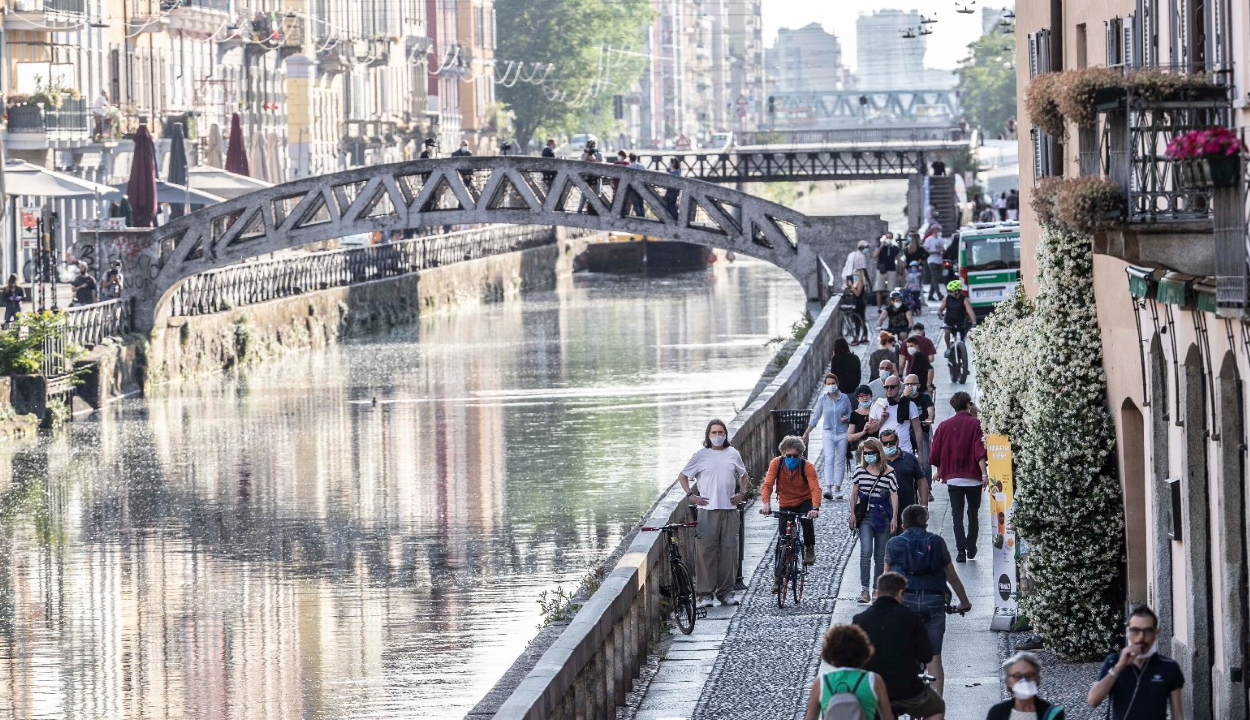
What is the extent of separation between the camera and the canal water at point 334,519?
23.0m

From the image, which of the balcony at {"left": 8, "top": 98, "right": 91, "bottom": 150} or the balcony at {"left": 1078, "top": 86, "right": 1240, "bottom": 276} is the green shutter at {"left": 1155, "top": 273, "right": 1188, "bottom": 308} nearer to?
the balcony at {"left": 1078, "top": 86, "right": 1240, "bottom": 276}

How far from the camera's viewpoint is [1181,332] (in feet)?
48.2

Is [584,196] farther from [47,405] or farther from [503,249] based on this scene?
[503,249]

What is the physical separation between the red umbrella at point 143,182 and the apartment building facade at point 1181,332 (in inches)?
1345

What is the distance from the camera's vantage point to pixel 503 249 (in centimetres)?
8069

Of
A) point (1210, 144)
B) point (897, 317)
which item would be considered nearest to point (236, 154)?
point (897, 317)

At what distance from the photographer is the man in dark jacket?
12727mm

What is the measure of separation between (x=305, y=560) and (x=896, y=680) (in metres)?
17.9

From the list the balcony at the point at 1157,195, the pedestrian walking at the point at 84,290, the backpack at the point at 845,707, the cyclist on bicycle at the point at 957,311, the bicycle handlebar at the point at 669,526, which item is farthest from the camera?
the pedestrian walking at the point at 84,290

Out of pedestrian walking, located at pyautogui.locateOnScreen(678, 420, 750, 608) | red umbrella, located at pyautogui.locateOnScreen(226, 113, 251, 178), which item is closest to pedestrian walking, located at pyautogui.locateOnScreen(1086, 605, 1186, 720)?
pedestrian walking, located at pyautogui.locateOnScreen(678, 420, 750, 608)

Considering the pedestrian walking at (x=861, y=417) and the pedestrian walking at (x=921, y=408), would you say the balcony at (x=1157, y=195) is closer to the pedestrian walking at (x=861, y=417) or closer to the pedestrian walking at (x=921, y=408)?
the pedestrian walking at (x=921, y=408)

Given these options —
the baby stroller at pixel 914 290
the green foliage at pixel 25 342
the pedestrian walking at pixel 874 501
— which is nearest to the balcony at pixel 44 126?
→ the green foliage at pixel 25 342

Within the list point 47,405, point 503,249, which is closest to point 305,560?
point 47,405

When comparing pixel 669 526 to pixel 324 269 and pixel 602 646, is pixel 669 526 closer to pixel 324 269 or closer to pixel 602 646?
pixel 602 646
